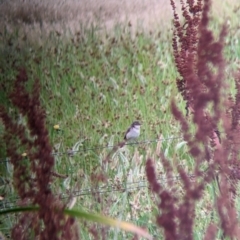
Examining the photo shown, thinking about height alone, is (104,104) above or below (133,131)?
above

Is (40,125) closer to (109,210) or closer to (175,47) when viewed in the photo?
(109,210)

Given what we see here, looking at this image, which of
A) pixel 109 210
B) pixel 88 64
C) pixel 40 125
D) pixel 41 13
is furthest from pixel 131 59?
pixel 40 125

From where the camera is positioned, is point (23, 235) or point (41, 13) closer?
point (23, 235)

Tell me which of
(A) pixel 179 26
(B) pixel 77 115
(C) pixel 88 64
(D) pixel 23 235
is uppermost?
(A) pixel 179 26
